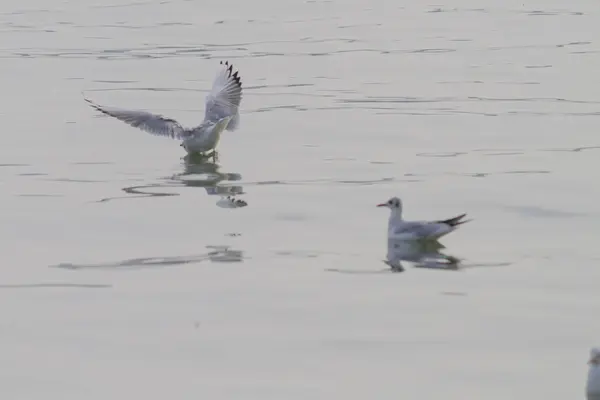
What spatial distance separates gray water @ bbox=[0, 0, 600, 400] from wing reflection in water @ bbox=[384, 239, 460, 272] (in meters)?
0.13

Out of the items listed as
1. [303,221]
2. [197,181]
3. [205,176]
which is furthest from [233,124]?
[303,221]


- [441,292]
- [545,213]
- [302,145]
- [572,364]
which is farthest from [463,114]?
[572,364]

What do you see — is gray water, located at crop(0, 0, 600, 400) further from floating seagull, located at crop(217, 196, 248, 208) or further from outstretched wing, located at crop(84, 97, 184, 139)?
outstretched wing, located at crop(84, 97, 184, 139)

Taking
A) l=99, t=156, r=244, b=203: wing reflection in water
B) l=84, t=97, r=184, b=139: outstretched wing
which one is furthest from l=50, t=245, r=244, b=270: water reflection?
l=84, t=97, r=184, b=139: outstretched wing

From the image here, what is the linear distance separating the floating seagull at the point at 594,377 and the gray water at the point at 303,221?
19cm

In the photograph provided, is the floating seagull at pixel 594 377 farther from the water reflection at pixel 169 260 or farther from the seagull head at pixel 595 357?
the water reflection at pixel 169 260

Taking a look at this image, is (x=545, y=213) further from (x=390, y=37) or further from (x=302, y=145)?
(x=390, y=37)

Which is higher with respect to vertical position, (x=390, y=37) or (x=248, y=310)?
(x=390, y=37)

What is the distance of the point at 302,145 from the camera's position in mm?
19953

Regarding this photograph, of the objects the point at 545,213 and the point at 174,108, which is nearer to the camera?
the point at 545,213

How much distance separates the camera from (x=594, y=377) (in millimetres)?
8984

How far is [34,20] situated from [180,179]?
18751 millimetres

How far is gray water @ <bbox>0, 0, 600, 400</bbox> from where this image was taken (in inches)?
392

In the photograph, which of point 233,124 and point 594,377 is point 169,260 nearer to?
point 594,377
